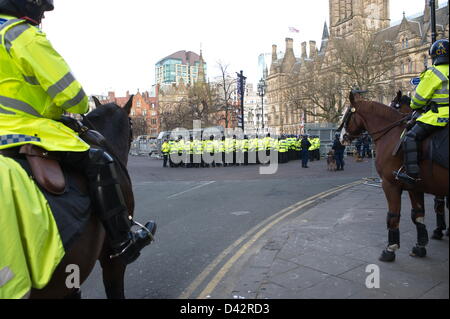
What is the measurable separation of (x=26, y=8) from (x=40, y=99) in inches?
26.4

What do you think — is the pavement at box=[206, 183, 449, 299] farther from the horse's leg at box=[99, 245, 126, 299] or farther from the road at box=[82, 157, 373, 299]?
the horse's leg at box=[99, 245, 126, 299]

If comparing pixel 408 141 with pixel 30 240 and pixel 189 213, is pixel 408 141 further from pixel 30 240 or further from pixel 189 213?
pixel 189 213

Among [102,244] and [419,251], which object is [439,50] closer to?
[419,251]

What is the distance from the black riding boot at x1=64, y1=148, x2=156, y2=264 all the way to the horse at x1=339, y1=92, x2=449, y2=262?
3521 mm

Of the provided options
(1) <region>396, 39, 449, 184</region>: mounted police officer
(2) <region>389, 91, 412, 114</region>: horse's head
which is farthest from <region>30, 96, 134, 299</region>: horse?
(2) <region>389, 91, 412, 114</region>: horse's head

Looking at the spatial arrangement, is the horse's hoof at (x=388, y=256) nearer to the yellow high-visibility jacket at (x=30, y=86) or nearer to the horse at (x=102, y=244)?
the horse at (x=102, y=244)

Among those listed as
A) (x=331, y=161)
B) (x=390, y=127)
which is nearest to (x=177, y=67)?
(x=331, y=161)

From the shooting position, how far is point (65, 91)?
7.98 feet

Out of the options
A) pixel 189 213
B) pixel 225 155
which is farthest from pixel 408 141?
pixel 225 155
